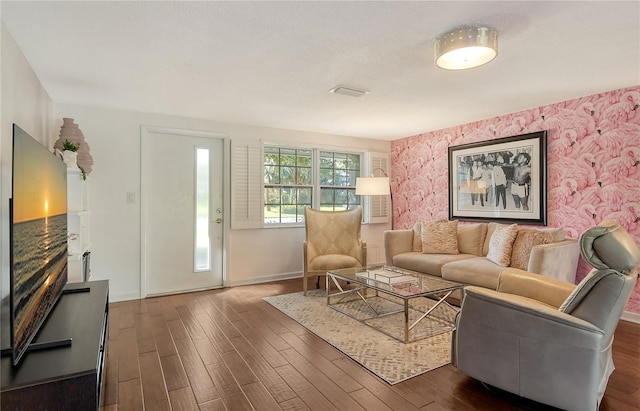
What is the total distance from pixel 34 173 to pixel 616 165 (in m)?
4.40

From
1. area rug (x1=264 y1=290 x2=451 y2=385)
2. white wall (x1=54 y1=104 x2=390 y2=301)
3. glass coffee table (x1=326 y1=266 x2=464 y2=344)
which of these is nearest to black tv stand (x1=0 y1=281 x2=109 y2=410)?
area rug (x1=264 y1=290 x2=451 y2=385)

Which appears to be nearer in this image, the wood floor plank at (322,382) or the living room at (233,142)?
the wood floor plank at (322,382)

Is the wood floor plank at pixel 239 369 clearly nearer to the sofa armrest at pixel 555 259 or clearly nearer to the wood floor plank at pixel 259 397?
the wood floor plank at pixel 259 397

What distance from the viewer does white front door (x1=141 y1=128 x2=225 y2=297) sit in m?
4.08

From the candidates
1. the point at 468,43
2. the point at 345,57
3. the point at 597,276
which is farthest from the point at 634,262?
the point at 345,57

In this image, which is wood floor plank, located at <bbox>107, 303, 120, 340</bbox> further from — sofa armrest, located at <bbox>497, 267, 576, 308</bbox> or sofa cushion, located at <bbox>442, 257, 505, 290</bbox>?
sofa cushion, located at <bbox>442, 257, 505, 290</bbox>

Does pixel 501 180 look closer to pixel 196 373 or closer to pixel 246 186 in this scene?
pixel 246 186

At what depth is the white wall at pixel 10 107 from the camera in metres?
1.91

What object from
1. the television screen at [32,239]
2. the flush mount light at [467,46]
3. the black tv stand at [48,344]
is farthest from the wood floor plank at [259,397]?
the flush mount light at [467,46]

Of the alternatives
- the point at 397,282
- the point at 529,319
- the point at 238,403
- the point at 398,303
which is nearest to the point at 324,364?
the point at 238,403

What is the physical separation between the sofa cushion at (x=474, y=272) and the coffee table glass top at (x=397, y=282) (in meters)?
0.33

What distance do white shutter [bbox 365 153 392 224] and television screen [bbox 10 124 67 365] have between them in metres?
4.28

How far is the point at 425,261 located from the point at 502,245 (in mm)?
818

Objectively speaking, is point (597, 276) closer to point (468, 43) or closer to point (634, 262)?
point (634, 262)
